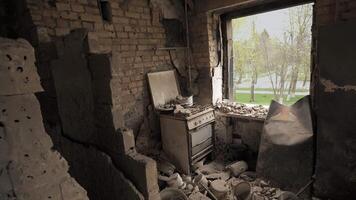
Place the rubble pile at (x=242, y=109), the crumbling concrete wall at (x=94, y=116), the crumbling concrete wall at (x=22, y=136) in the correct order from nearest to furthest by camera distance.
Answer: the crumbling concrete wall at (x=22, y=136) → the crumbling concrete wall at (x=94, y=116) → the rubble pile at (x=242, y=109)

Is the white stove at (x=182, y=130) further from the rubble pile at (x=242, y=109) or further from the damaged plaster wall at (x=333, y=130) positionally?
the damaged plaster wall at (x=333, y=130)

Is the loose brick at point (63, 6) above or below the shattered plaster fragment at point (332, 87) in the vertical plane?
above

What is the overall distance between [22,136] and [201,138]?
2792 mm

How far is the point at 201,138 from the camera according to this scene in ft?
12.1

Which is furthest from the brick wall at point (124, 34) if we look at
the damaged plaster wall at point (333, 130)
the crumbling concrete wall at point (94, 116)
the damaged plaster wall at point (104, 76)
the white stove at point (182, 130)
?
the damaged plaster wall at point (333, 130)

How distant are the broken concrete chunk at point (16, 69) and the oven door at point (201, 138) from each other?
2.45 m

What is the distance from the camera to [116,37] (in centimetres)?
339

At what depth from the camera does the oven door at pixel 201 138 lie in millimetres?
3500

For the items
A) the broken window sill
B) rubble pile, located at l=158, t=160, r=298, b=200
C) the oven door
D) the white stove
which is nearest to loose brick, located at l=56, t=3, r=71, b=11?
the white stove

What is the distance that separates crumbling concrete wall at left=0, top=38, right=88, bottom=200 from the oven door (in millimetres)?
2292

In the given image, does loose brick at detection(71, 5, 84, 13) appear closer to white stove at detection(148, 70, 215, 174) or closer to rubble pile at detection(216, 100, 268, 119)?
white stove at detection(148, 70, 215, 174)

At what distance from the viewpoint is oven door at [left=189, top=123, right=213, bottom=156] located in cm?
350

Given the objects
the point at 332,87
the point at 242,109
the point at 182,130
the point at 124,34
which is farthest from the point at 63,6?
the point at 332,87

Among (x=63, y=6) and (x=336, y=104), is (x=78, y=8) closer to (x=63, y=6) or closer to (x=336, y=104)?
(x=63, y=6)
